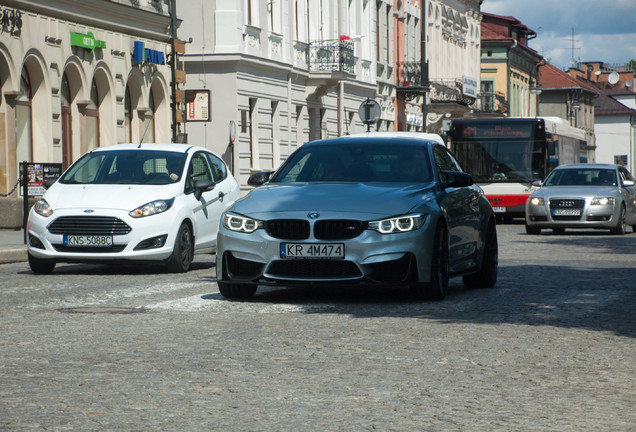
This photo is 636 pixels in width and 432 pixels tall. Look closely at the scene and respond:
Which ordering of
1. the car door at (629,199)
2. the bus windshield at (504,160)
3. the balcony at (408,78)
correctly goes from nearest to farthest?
the car door at (629,199) < the bus windshield at (504,160) < the balcony at (408,78)

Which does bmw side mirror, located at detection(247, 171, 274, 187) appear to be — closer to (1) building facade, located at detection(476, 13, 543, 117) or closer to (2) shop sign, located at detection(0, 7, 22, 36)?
(2) shop sign, located at detection(0, 7, 22, 36)

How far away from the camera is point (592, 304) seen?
37.8 ft

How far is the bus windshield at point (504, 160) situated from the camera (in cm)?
3500

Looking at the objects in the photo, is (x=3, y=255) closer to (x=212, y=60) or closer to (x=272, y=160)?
(x=212, y=60)

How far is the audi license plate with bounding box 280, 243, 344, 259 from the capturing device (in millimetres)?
10977

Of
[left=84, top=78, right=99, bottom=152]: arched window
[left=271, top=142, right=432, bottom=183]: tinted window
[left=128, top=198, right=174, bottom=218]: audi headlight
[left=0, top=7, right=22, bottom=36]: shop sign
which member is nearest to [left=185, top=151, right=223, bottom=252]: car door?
[left=128, top=198, right=174, bottom=218]: audi headlight

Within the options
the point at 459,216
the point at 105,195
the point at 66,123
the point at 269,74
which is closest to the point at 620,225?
the point at 66,123

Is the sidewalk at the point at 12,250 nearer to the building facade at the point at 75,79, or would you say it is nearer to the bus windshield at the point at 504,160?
the building facade at the point at 75,79

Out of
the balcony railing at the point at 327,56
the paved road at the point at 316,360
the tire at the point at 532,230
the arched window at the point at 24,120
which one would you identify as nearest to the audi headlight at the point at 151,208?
the paved road at the point at 316,360

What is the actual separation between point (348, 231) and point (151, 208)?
16.3 ft

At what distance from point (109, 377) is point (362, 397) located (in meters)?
1.48

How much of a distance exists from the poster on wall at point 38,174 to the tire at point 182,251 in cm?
507

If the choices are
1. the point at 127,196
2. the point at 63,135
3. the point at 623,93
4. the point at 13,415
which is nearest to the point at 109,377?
the point at 13,415

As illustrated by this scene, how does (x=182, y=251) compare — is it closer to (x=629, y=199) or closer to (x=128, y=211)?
(x=128, y=211)
